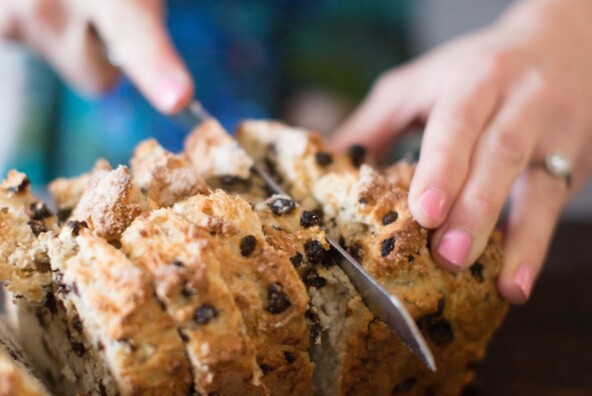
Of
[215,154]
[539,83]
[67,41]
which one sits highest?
[67,41]

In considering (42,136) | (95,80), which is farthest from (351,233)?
(42,136)

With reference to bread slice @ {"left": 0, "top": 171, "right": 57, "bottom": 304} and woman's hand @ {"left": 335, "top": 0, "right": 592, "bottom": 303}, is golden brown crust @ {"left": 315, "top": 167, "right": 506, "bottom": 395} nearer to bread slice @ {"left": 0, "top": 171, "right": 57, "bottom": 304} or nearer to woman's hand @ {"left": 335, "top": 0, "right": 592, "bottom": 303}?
woman's hand @ {"left": 335, "top": 0, "right": 592, "bottom": 303}

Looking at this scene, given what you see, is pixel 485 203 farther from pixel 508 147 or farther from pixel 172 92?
pixel 172 92

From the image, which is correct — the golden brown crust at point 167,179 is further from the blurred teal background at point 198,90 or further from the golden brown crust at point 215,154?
the blurred teal background at point 198,90

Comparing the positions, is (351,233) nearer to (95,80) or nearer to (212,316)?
(212,316)

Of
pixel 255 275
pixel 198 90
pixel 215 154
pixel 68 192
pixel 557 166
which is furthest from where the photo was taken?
pixel 198 90

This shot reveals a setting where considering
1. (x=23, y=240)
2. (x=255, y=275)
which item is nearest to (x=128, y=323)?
(x=255, y=275)
